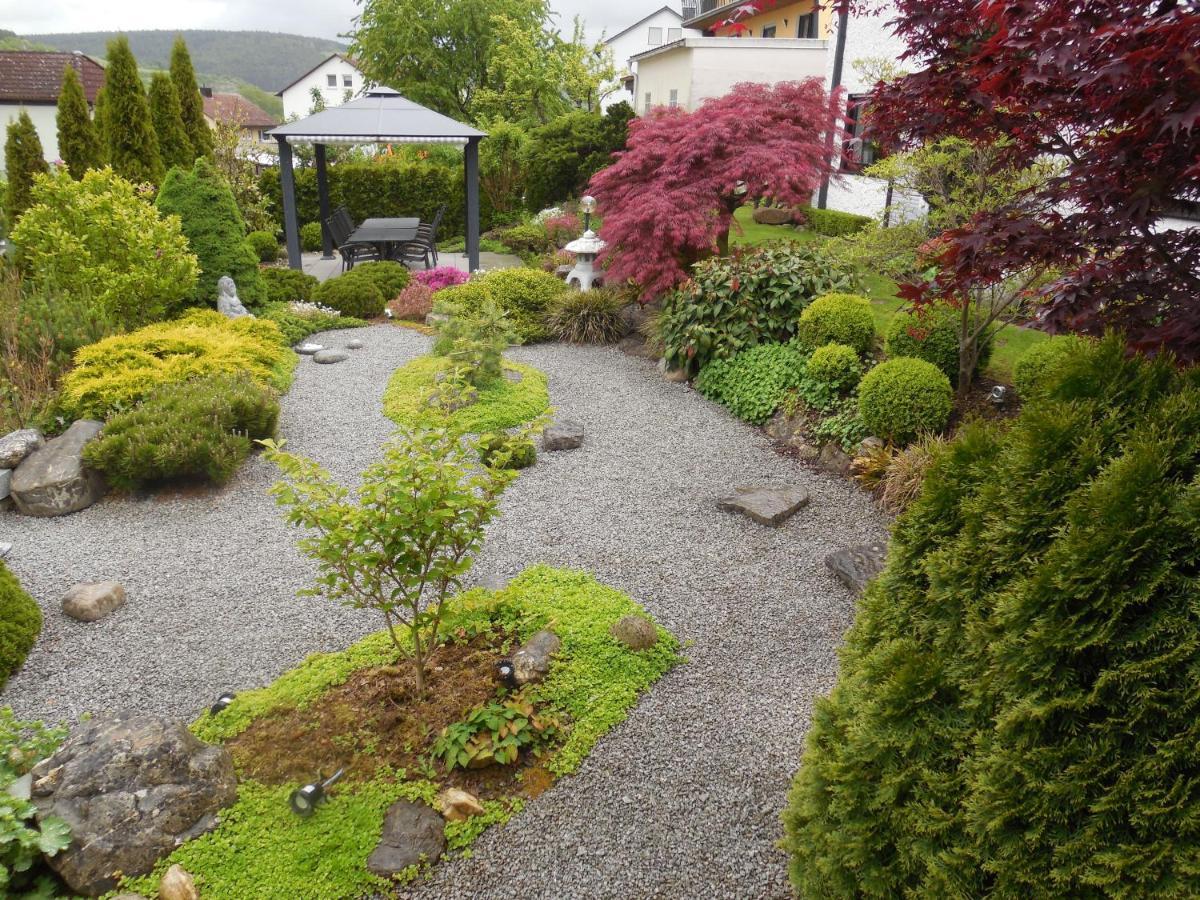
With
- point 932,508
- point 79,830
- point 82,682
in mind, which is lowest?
point 82,682

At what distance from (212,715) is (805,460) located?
5309 mm

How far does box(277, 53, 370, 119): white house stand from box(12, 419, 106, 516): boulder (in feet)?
240

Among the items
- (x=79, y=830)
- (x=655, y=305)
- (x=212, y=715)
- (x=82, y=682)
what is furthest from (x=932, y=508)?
(x=655, y=305)

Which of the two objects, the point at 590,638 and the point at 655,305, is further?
the point at 655,305

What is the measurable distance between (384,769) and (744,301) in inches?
272

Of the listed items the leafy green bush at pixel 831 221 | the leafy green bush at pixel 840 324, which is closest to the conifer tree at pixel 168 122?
the leafy green bush at pixel 831 221

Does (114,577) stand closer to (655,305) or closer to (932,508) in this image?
(932,508)

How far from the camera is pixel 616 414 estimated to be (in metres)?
8.38

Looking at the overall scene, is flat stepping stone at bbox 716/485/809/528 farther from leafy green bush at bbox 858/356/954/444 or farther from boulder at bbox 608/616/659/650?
boulder at bbox 608/616/659/650

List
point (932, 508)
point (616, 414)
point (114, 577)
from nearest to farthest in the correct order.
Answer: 1. point (932, 508)
2. point (114, 577)
3. point (616, 414)

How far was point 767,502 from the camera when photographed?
6.17 meters

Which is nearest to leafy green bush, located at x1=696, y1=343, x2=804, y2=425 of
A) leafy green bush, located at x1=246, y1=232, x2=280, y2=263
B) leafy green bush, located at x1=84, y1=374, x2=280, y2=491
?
leafy green bush, located at x1=84, y1=374, x2=280, y2=491

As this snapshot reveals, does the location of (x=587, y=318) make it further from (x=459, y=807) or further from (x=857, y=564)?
(x=459, y=807)

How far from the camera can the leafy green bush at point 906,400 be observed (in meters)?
6.46
